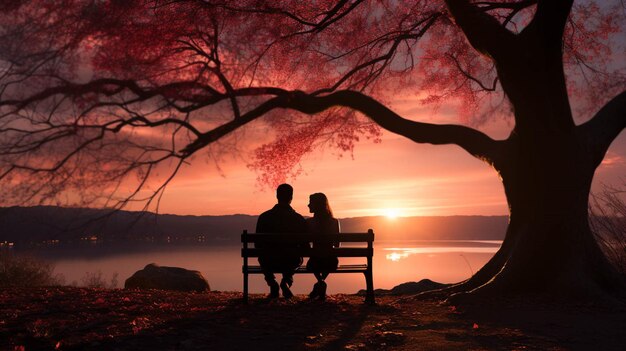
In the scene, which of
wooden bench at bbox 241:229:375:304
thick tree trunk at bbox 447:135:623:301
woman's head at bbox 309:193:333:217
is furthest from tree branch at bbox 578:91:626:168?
woman's head at bbox 309:193:333:217

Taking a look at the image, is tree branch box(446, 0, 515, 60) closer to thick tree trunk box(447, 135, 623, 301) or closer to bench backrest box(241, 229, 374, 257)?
thick tree trunk box(447, 135, 623, 301)

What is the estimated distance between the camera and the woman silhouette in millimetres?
10086

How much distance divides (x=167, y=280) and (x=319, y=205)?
837 cm

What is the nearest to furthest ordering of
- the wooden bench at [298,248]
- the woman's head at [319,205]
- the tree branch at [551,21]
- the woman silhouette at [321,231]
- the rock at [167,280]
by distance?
the wooden bench at [298,248] → the woman silhouette at [321,231] → the woman's head at [319,205] → the tree branch at [551,21] → the rock at [167,280]

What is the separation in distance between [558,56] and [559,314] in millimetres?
5101

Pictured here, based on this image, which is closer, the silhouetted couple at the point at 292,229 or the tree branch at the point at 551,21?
the silhouetted couple at the point at 292,229

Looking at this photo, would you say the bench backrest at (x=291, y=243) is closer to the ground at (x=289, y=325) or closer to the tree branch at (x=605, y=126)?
the ground at (x=289, y=325)

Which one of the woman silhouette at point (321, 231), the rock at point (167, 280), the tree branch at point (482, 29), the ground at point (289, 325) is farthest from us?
the rock at point (167, 280)

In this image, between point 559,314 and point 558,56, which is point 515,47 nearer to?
point 558,56

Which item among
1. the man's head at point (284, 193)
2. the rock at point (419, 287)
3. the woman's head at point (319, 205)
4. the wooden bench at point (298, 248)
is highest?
the man's head at point (284, 193)

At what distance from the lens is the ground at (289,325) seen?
254 inches

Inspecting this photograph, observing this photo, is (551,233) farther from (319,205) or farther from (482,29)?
(319,205)

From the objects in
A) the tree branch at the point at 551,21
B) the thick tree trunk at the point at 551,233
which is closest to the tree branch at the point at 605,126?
the thick tree trunk at the point at 551,233

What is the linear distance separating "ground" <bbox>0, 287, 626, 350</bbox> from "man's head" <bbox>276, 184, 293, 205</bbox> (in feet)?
5.65
